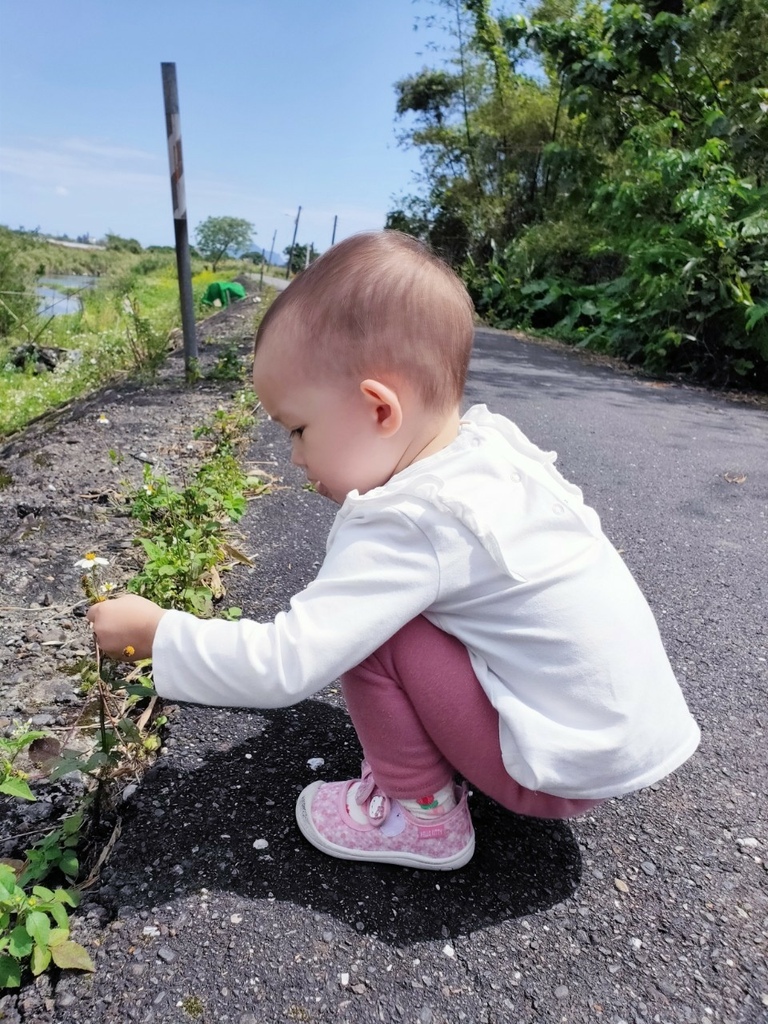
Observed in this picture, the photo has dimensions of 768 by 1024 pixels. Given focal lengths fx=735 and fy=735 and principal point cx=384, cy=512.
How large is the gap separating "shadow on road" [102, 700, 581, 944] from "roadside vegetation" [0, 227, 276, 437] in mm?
5244

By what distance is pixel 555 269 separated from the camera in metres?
14.3

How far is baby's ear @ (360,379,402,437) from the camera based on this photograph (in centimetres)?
130

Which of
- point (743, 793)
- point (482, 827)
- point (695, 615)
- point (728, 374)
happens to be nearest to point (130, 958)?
point (482, 827)

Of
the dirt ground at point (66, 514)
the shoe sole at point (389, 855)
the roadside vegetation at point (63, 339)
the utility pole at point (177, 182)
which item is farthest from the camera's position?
the roadside vegetation at point (63, 339)

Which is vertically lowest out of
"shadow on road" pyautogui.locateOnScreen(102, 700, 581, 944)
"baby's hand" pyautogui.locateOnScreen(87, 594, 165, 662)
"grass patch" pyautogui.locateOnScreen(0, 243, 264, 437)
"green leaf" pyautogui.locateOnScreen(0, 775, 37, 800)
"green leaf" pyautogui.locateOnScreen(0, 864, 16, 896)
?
"grass patch" pyautogui.locateOnScreen(0, 243, 264, 437)

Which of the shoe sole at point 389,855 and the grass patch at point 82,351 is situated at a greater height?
the shoe sole at point 389,855

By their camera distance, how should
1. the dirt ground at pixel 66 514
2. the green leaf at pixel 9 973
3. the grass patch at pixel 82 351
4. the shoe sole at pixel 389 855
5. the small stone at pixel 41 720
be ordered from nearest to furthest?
1. the green leaf at pixel 9 973
2. the shoe sole at pixel 389 855
3. the small stone at pixel 41 720
4. the dirt ground at pixel 66 514
5. the grass patch at pixel 82 351

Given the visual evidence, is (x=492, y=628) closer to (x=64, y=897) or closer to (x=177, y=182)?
(x=64, y=897)

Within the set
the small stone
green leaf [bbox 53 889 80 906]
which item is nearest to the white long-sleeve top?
green leaf [bbox 53 889 80 906]

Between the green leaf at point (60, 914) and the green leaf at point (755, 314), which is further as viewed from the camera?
the green leaf at point (755, 314)

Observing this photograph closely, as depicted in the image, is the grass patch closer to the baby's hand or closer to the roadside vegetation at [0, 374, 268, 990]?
the roadside vegetation at [0, 374, 268, 990]

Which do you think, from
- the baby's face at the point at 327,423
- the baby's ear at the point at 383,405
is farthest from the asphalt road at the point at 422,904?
the baby's ear at the point at 383,405

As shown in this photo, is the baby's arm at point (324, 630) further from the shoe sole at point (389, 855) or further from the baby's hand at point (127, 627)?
the shoe sole at point (389, 855)

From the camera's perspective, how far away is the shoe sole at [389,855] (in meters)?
1.41
